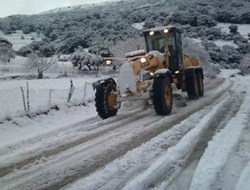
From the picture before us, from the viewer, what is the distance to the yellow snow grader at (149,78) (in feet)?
42.4

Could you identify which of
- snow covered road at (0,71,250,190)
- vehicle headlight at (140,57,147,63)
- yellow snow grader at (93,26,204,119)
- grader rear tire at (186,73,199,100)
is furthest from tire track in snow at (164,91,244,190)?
grader rear tire at (186,73,199,100)

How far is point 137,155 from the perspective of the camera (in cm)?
763

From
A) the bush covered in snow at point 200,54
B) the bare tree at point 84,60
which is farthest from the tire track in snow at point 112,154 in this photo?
the bare tree at point 84,60

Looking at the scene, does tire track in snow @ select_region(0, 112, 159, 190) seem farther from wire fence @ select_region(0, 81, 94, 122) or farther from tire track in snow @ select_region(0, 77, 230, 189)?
wire fence @ select_region(0, 81, 94, 122)

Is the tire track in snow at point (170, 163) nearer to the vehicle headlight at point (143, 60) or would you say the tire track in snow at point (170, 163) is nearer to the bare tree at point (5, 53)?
the vehicle headlight at point (143, 60)

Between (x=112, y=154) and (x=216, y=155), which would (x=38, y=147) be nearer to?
(x=112, y=154)

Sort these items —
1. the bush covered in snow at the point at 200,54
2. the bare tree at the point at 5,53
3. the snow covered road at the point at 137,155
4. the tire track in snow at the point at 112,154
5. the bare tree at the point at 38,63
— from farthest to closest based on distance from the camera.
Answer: the bare tree at the point at 5,53 → the bare tree at the point at 38,63 → the bush covered in snow at the point at 200,54 → the tire track in snow at the point at 112,154 → the snow covered road at the point at 137,155

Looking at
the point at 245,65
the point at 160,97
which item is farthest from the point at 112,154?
the point at 245,65

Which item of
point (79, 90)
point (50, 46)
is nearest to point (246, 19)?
point (50, 46)

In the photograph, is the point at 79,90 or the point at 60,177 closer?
the point at 60,177

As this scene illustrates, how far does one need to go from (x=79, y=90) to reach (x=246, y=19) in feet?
177

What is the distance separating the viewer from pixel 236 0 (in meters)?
86.4

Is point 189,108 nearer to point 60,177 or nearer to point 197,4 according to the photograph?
point 60,177

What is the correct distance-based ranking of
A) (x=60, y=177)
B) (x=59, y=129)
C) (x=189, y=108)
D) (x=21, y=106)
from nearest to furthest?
(x=60, y=177), (x=59, y=129), (x=189, y=108), (x=21, y=106)
